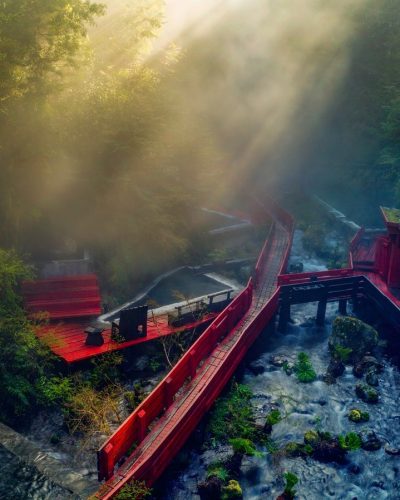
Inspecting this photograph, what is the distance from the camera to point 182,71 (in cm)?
3741

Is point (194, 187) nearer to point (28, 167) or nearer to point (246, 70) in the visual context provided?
point (28, 167)

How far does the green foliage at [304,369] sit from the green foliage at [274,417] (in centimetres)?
242

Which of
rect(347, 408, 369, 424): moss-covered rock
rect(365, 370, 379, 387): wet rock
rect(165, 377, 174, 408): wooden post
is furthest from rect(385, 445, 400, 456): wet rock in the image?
rect(165, 377, 174, 408): wooden post

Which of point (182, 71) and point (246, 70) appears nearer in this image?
point (182, 71)

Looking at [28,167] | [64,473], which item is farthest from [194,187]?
[64,473]

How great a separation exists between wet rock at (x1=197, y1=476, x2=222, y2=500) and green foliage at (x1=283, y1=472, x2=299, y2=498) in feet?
5.84

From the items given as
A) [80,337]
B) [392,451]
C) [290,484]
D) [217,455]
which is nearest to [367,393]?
[392,451]

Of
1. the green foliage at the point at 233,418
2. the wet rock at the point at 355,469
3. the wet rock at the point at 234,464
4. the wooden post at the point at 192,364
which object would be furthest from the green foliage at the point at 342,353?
the wet rock at the point at 234,464

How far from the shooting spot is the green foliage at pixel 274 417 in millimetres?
15091

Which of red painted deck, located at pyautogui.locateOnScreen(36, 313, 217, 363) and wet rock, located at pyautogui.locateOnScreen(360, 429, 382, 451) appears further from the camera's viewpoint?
red painted deck, located at pyautogui.locateOnScreen(36, 313, 217, 363)

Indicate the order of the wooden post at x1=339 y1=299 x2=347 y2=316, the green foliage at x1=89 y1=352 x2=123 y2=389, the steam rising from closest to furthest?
the green foliage at x1=89 y1=352 x2=123 y2=389 < the steam rising < the wooden post at x1=339 y1=299 x2=347 y2=316

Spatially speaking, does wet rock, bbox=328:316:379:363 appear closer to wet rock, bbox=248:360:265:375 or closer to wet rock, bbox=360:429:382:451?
wet rock, bbox=248:360:265:375

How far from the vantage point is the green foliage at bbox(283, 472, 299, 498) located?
1254 centimetres

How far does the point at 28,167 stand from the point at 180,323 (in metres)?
8.88
